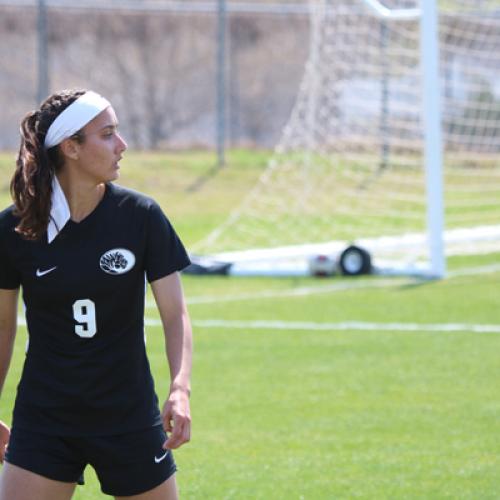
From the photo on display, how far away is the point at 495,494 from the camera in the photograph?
6277 mm

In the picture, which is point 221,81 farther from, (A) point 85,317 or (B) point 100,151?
(A) point 85,317

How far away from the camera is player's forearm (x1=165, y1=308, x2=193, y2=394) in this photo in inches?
164

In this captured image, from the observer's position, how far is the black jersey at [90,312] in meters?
4.23

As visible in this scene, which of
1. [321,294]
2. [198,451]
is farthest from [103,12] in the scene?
[198,451]

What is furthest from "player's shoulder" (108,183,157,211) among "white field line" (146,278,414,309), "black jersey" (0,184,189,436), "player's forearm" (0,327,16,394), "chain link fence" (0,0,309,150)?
"chain link fence" (0,0,309,150)

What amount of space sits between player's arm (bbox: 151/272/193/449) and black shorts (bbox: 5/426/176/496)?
0.12 meters

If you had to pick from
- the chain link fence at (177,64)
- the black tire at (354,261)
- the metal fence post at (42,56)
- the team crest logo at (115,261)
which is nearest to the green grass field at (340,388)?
the black tire at (354,261)

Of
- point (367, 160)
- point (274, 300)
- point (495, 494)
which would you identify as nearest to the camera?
point (495, 494)

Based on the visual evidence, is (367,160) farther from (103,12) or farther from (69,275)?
(69,275)

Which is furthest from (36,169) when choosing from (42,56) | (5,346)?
(42,56)

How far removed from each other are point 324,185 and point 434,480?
38.3ft

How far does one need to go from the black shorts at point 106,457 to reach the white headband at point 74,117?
3.16 ft

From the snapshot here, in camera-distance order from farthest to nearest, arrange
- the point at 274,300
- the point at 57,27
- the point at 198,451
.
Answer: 1. the point at 57,27
2. the point at 274,300
3. the point at 198,451

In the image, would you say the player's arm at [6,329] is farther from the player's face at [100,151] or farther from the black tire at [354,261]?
the black tire at [354,261]
